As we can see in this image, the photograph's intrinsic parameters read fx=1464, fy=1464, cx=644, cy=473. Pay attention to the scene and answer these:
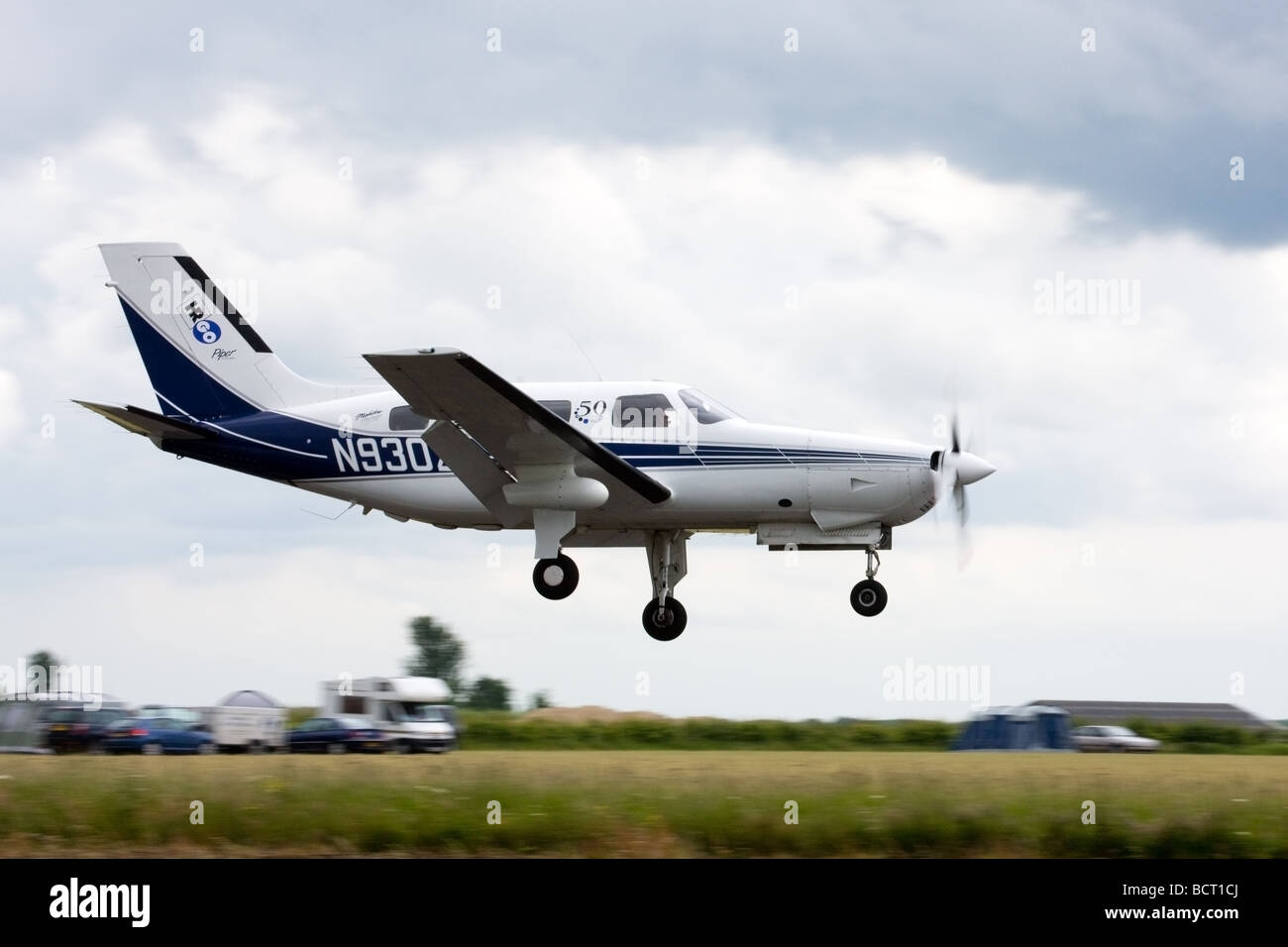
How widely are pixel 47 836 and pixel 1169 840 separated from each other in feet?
28.9

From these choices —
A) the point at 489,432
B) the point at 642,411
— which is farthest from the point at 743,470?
the point at 489,432

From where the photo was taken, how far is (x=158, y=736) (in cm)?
2262

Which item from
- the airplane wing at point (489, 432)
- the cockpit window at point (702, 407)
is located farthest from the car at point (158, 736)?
the cockpit window at point (702, 407)

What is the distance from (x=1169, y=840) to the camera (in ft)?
36.9

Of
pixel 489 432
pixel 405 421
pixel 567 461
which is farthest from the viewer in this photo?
pixel 405 421

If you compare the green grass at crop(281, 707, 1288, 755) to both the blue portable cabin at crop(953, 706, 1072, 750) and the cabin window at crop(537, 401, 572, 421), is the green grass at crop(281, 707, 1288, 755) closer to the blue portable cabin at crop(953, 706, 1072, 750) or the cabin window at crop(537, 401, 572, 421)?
the blue portable cabin at crop(953, 706, 1072, 750)

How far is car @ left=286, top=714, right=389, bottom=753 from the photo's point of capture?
20734mm

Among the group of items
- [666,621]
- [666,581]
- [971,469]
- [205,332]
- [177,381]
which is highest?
[205,332]

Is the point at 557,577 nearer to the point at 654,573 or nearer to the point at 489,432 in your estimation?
the point at 654,573

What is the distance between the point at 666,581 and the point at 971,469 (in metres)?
4.70

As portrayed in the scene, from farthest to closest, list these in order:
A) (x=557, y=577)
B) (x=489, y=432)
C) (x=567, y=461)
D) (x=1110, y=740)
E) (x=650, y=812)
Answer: (x=557, y=577)
(x=567, y=461)
(x=489, y=432)
(x=1110, y=740)
(x=650, y=812)

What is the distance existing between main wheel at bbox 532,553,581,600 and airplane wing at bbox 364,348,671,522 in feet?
2.83

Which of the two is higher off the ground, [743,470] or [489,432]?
[489,432]
